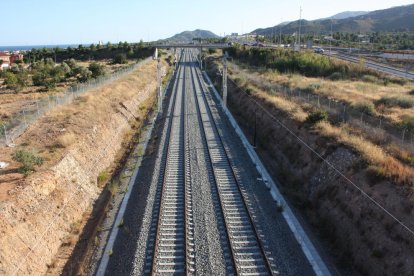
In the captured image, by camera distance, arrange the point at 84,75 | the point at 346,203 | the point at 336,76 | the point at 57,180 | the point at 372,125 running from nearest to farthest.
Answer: the point at 346,203
the point at 57,180
the point at 372,125
the point at 336,76
the point at 84,75

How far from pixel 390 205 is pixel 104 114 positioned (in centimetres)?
2577

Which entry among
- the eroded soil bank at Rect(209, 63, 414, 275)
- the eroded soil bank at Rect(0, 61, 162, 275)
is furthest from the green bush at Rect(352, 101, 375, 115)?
the eroded soil bank at Rect(0, 61, 162, 275)

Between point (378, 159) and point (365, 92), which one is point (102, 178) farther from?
point (365, 92)

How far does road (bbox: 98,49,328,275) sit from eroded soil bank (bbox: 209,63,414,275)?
66.5 inches

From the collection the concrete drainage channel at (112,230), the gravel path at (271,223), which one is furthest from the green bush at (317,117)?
the concrete drainage channel at (112,230)

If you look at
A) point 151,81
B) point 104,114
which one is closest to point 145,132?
point 104,114

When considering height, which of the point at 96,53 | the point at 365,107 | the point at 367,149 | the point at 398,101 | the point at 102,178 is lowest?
the point at 102,178

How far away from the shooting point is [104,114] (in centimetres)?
3488

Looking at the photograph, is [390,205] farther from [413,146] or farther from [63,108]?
[63,108]

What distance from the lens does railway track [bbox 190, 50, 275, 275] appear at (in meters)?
15.0

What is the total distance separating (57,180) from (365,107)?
22.8 m

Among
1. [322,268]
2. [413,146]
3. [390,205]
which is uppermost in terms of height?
[413,146]

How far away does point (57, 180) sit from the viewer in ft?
65.7

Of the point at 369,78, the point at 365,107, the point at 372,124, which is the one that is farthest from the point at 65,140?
the point at 369,78
